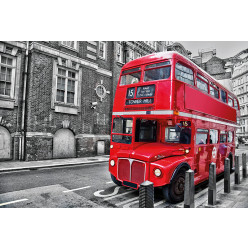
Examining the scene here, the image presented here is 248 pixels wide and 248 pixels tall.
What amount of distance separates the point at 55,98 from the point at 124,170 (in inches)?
330

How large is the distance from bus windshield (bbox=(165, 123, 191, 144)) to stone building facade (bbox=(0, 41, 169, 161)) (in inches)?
314

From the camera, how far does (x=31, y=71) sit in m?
10.5

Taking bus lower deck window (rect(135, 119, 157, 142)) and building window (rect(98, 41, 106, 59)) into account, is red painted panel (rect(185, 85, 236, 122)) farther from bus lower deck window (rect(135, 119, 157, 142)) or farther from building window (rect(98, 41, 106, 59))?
building window (rect(98, 41, 106, 59))

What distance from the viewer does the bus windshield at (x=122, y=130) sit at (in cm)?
507

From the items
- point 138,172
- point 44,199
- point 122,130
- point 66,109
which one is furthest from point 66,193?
point 66,109

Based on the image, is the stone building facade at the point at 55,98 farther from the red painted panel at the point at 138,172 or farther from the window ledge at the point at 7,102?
the red painted panel at the point at 138,172

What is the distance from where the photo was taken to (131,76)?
18.6 ft

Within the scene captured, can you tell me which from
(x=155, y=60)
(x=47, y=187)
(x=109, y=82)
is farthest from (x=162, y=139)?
(x=109, y=82)

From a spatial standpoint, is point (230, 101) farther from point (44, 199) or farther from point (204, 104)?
point (44, 199)

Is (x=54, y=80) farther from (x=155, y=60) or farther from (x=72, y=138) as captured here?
(x=155, y=60)

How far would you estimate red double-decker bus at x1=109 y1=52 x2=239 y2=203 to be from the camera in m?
4.50

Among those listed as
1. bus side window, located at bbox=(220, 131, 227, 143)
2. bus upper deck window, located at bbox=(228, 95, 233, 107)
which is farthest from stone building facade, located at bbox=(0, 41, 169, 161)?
bus side window, located at bbox=(220, 131, 227, 143)

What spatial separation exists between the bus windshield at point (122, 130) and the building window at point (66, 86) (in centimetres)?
759

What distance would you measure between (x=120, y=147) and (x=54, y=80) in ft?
26.8
